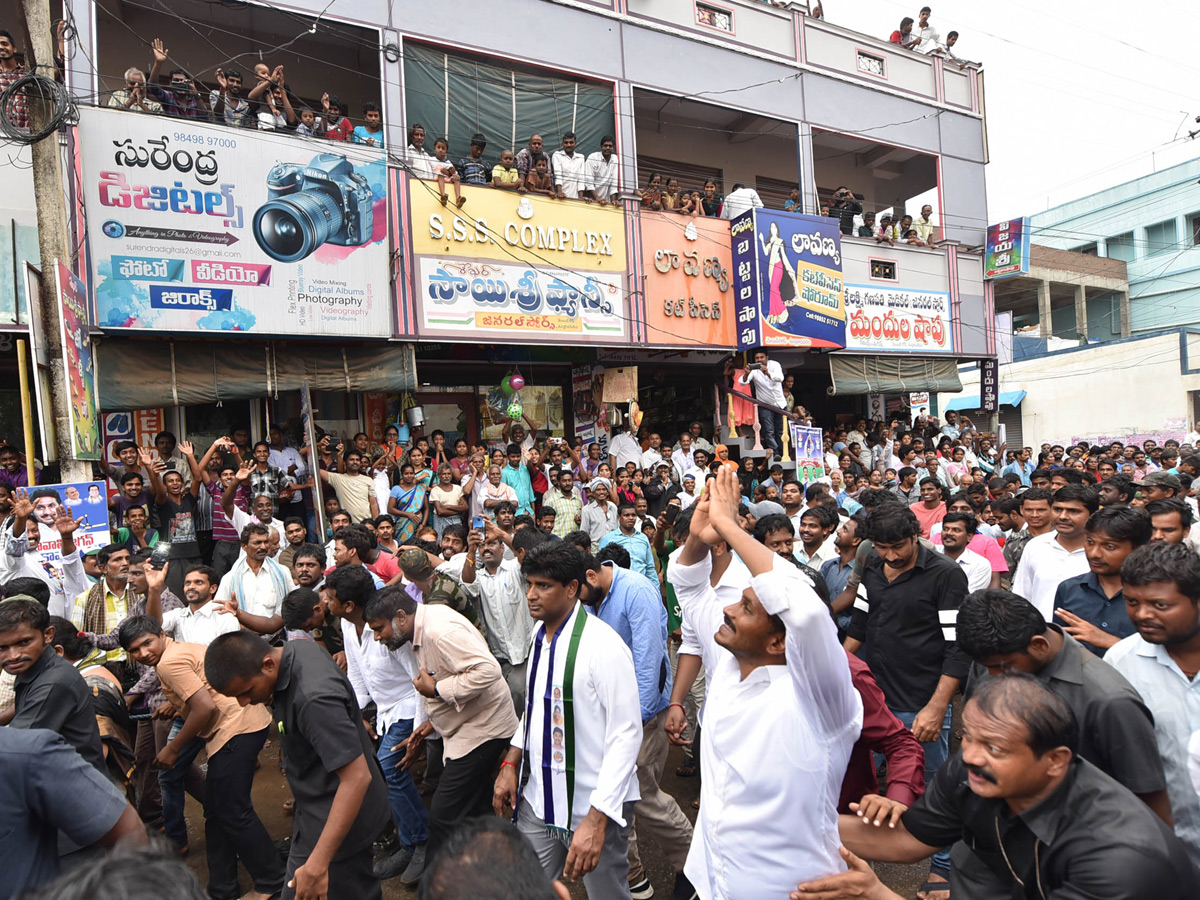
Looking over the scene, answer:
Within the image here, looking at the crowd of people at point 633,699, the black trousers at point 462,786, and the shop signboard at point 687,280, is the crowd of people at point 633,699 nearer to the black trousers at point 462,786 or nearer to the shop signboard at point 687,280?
the black trousers at point 462,786

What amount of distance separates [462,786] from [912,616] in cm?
241

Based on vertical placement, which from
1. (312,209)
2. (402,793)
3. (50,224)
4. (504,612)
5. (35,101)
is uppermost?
(35,101)

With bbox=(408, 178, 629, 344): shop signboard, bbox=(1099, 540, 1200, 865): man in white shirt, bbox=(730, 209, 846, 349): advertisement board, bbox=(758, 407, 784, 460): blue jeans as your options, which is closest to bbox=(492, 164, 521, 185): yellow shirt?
bbox=(408, 178, 629, 344): shop signboard

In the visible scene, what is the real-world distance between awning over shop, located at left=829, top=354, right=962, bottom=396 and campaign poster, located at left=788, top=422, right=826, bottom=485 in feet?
11.2

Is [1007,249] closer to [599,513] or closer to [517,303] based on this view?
[517,303]

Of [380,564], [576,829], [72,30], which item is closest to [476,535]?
[380,564]

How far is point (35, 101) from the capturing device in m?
6.74

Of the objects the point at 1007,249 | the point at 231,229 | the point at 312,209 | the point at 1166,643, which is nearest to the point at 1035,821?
the point at 1166,643

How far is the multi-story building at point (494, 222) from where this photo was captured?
870 cm

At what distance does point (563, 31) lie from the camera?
11648 millimetres

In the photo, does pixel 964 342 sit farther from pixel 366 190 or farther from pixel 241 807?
pixel 241 807

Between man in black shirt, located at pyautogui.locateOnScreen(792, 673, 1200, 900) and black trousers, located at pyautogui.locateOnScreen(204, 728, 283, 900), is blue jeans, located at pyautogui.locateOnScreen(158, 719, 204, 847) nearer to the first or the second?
black trousers, located at pyautogui.locateOnScreen(204, 728, 283, 900)

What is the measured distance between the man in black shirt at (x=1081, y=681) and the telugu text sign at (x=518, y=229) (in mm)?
9169

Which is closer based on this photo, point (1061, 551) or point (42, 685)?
point (42, 685)
